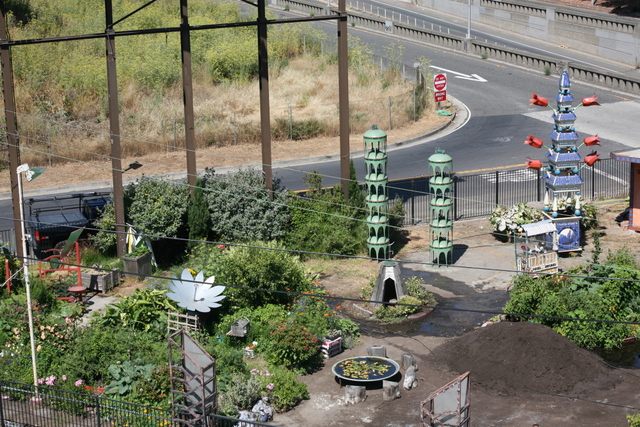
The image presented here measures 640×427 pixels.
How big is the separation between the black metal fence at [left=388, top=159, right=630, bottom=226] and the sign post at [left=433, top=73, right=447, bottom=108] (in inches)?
381

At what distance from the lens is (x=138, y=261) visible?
24469 mm

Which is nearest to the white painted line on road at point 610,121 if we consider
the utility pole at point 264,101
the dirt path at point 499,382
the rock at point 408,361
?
the utility pole at point 264,101

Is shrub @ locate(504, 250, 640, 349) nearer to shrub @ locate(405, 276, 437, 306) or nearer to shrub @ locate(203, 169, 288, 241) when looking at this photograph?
shrub @ locate(405, 276, 437, 306)

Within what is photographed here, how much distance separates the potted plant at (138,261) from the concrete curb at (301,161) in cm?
364

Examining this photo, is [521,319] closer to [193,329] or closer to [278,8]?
[193,329]

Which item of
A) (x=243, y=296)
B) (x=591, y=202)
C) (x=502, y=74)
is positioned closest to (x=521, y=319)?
(x=243, y=296)

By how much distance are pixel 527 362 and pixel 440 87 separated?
83.8ft

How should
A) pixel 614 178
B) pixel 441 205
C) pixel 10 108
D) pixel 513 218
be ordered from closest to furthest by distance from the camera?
pixel 10 108 → pixel 441 205 → pixel 513 218 → pixel 614 178

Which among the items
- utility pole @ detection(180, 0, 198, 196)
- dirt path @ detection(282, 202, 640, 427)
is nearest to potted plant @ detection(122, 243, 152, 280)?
utility pole @ detection(180, 0, 198, 196)

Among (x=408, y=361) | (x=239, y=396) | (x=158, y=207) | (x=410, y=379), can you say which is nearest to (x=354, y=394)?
(x=410, y=379)

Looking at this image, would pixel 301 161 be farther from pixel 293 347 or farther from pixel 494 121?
pixel 293 347

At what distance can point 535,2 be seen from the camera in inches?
2448

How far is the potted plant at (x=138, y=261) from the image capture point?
24453 mm

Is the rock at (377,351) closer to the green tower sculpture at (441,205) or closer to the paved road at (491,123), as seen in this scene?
the green tower sculpture at (441,205)
